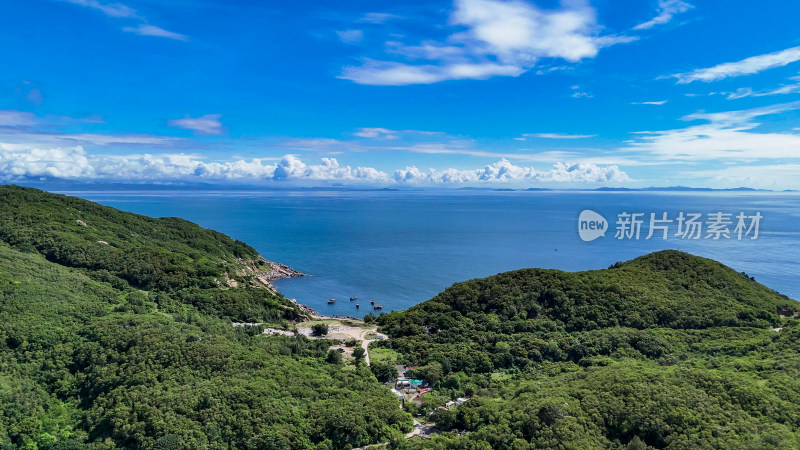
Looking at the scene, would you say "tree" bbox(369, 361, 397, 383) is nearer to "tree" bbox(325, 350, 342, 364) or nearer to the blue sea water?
"tree" bbox(325, 350, 342, 364)

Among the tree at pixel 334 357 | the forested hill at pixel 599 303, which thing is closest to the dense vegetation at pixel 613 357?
the forested hill at pixel 599 303

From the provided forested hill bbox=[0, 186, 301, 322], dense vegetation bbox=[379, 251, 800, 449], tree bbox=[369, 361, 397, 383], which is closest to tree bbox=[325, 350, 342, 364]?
tree bbox=[369, 361, 397, 383]

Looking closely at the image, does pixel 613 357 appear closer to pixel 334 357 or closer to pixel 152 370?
pixel 334 357

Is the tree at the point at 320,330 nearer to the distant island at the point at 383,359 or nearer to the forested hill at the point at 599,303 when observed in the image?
the distant island at the point at 383,359

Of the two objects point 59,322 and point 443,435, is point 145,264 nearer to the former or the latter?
point 59,322

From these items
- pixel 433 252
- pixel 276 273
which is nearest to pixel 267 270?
pixel 276 273

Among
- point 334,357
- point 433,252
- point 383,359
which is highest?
point 433,252

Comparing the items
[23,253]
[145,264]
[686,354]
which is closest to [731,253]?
[686,354]

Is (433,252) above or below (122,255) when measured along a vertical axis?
below
